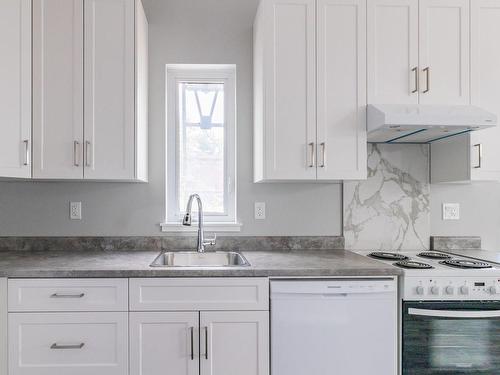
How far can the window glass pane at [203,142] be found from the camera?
2.40 meters

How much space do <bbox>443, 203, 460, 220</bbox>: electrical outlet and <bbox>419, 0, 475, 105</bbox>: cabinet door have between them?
73 centimetres

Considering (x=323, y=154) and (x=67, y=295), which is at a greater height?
(x=323, y=154)

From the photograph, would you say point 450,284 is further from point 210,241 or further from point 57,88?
point 57,88

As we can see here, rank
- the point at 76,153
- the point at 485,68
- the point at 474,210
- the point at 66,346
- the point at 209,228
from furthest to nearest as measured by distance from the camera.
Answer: the point at 474,210, the point at 209,228, the point at 485,68, the point at 76,153, the point at 66,346

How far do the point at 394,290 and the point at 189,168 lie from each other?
57.5 inches

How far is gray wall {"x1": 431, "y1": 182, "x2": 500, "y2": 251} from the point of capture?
2395mm

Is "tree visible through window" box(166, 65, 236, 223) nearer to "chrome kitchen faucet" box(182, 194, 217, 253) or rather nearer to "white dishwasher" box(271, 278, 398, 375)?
"chrome kitchen faucet" box(182, 194, 217, 253)

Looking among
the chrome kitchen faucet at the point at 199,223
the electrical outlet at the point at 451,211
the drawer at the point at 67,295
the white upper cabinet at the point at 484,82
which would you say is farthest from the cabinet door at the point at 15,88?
the electrical outlet at the point at 451,211

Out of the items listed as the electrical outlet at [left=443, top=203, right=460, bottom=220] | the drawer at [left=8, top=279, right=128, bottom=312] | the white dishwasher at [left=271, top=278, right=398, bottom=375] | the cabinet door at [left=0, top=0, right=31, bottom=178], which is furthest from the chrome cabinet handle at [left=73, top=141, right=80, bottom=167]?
the electrical outlet at [left=443, top=203, right=460, bottom=220]

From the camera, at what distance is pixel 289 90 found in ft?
6.48

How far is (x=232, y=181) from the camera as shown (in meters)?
2.39

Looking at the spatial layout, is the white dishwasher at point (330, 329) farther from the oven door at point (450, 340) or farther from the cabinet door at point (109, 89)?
the cabinet door at point (109, 89)

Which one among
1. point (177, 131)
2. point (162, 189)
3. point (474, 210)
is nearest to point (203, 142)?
point (177, 131)

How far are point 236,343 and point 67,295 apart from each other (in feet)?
2.72
